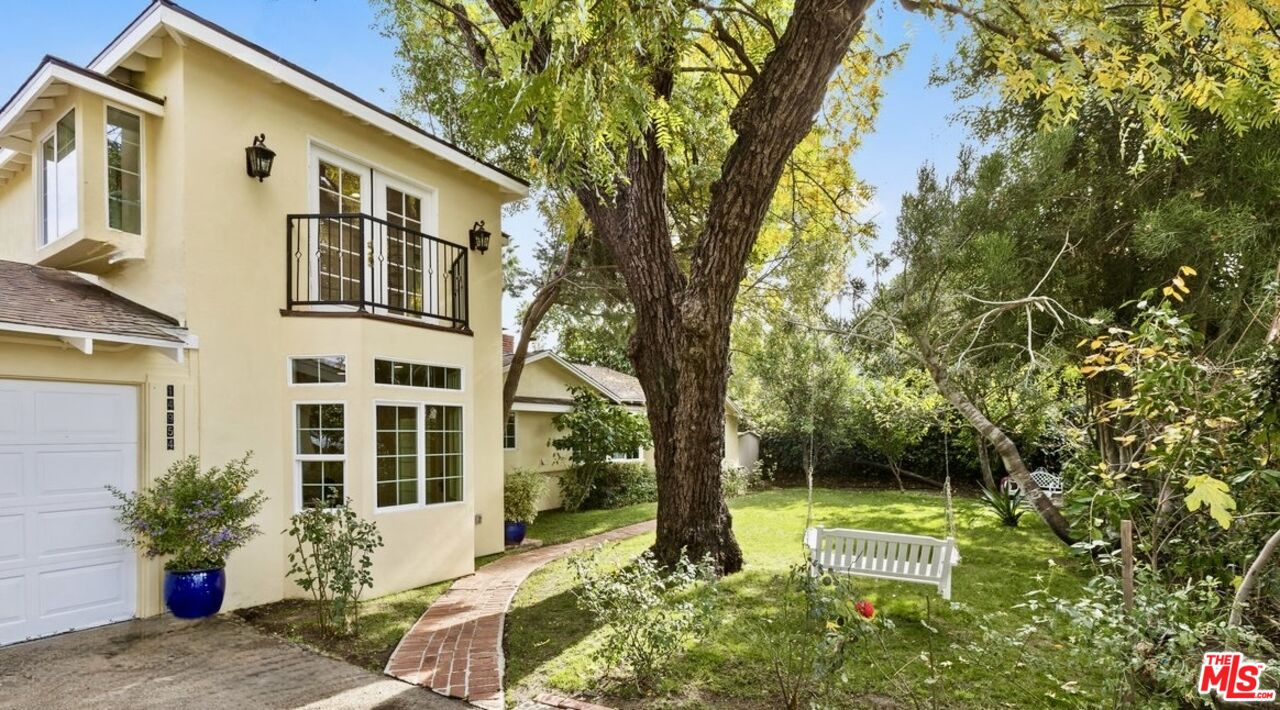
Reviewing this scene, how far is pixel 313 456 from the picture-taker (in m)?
8.61

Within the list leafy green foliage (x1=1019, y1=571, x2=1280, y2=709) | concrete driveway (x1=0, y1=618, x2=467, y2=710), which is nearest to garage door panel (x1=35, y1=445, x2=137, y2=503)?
concrete driveway (x1=0, y1=618, x2=467, y2=710)

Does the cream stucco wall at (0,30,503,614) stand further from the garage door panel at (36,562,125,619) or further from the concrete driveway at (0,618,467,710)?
the concrete driveway at (0,618,467,710)

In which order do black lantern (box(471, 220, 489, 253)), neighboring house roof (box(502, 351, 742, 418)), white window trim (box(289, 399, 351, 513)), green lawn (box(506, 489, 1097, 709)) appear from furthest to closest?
neighboring house roof (box(502, 351, 742, 418)), black lantern (box(471, 220, 489, 253)), white window trim (box(289, 399, 351, 513)), green lawn (box(506, 489, 1097, 709))

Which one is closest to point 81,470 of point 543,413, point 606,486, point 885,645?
point 885,645

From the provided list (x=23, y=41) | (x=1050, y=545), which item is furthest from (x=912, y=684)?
(x=23, y=41)

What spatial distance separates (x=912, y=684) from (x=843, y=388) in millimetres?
16834

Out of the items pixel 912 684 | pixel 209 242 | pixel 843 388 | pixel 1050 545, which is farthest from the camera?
pixel 843 388

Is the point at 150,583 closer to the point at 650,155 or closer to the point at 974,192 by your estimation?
the point at 650,155

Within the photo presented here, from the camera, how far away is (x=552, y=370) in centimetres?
1827

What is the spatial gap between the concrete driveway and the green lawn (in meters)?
1.29

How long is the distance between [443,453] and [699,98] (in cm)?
646

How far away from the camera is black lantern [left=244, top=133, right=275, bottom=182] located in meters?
8.26

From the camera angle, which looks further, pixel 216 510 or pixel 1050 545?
pixel 1050 545

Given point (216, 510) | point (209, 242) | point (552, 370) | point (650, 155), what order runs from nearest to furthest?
point (216, 510) → point (209, 242) → point (650, 155) → point (552, 370)
